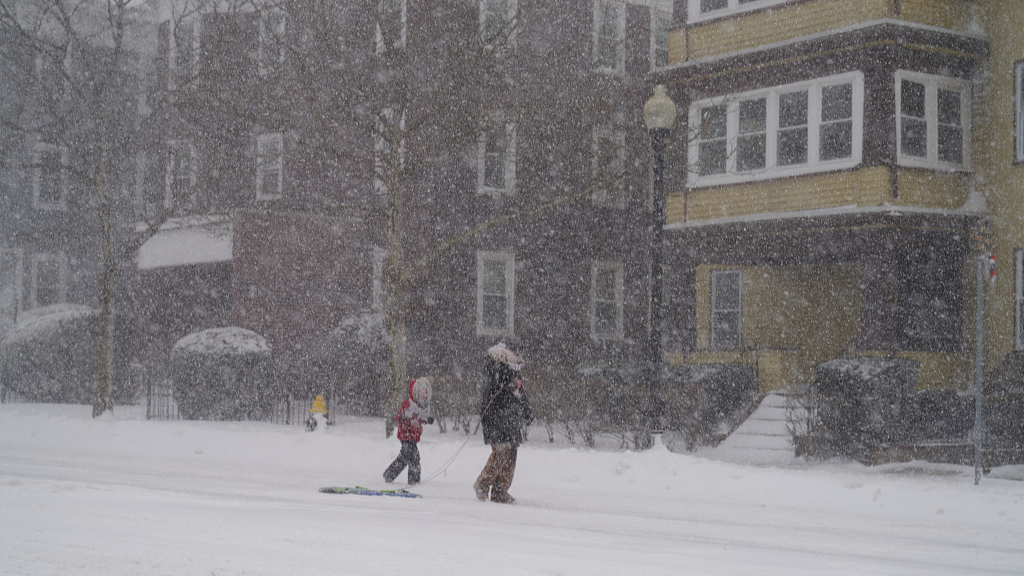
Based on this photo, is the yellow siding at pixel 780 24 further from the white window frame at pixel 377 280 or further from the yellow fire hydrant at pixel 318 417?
the yellow fire hydrant at pixel 318 417

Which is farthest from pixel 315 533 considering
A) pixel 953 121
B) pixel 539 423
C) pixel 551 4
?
pixel 551 4

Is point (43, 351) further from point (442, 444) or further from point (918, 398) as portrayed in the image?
point (918, 398)

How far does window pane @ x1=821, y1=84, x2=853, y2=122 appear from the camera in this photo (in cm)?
1994

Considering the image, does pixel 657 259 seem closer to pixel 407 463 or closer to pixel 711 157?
pixel 407 463

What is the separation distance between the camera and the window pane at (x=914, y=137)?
65.1 ft

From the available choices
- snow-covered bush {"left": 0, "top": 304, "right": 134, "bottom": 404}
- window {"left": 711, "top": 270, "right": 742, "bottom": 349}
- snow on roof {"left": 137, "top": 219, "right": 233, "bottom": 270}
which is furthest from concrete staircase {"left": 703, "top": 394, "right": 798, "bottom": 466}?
snow-covered bush {"left": 0, "top": 304, "right": 134, "bottom": 404}

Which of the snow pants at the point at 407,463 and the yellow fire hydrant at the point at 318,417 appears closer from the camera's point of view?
the snow pants at the point at 407,463

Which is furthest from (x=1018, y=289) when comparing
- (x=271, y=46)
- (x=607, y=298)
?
(x=271, y=46)

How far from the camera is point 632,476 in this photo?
1389 cm

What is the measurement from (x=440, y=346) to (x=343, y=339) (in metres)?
2.26

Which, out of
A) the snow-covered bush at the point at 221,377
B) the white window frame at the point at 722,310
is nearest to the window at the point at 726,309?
the white window frame at the point at 722,310

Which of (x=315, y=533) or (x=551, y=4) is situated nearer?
(x=315, y=533)

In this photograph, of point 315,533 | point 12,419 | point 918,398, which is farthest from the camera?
point 12,419

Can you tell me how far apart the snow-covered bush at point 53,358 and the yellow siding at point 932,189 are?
60.6 ft
